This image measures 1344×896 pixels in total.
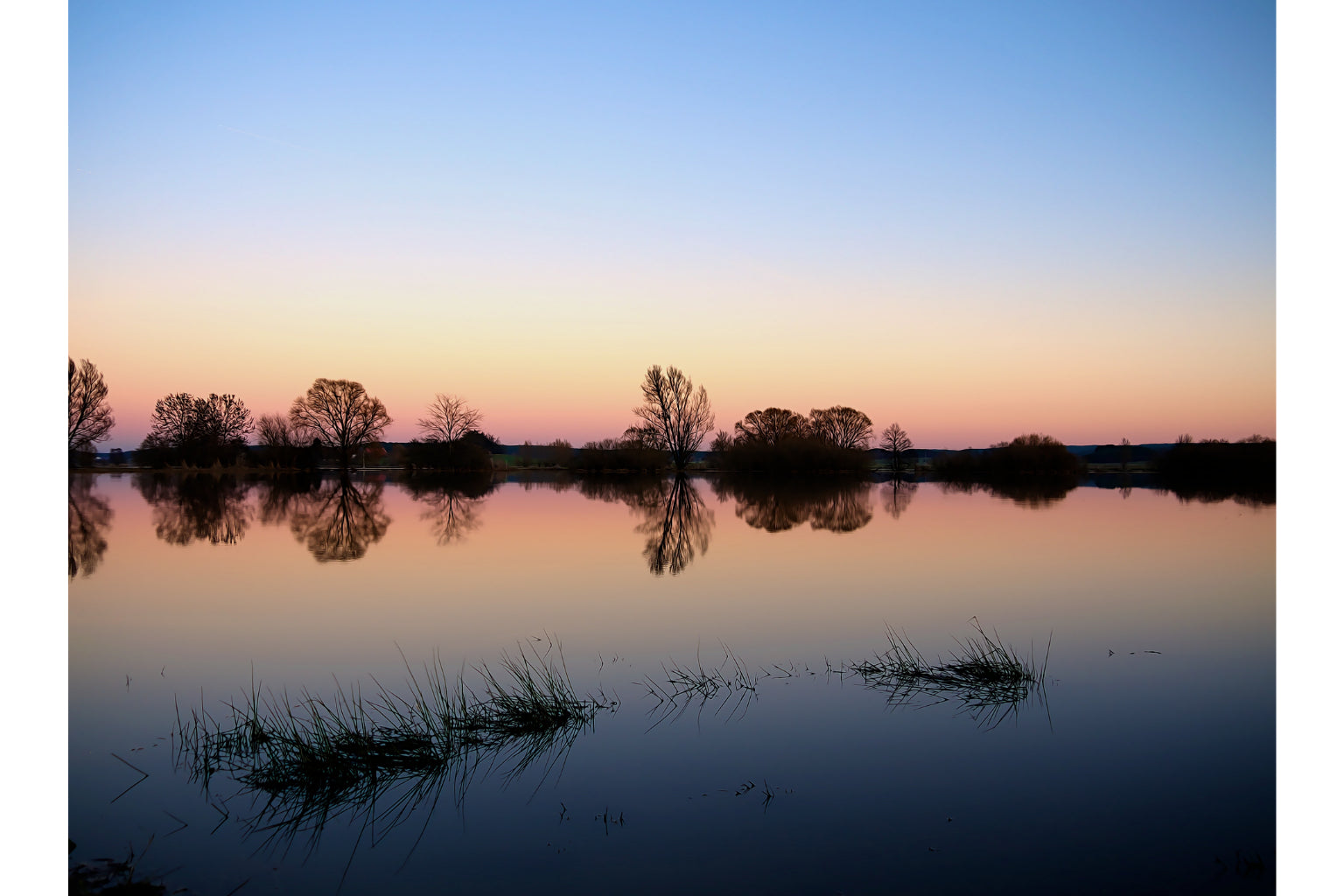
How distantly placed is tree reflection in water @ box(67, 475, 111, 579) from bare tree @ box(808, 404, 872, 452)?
2316 inches

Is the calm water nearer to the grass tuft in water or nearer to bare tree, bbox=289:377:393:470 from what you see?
the grass tuft in water

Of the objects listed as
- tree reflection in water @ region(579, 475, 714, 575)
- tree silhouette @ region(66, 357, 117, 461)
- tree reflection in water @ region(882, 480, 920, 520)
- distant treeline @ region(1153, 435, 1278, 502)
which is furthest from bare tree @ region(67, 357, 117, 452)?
distant treeline @ region(1153, 435, 1278, 502)

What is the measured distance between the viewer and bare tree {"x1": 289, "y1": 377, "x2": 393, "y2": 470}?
204 ft

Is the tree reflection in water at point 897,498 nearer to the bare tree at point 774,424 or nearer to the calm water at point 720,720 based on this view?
the calm water at point 720,720

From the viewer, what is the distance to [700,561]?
14430mm

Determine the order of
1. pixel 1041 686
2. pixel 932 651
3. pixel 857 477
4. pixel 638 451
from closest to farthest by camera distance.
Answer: pixel 1041 686, pixel 932 651, pixel 857 477, pixel 638 451

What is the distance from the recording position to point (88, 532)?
733 inches

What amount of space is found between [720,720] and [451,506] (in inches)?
951

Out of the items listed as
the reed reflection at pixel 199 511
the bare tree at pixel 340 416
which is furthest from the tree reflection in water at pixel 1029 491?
the bare tree at pixel 340 416

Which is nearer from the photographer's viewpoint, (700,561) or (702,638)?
(702,638)
